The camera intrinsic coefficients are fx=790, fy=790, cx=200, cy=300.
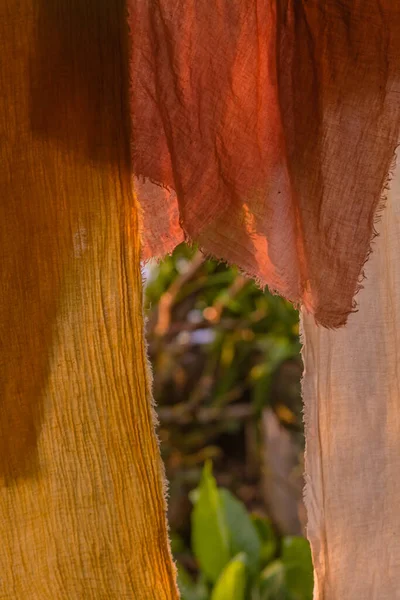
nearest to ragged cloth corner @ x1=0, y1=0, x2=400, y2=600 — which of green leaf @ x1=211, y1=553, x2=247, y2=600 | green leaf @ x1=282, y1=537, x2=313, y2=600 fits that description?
green leaf @ x1=211, y1=553, x2=247, y2=600

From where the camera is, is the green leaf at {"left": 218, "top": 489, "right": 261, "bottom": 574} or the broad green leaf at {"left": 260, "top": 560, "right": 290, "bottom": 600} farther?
the green leaf at {"left": 218, "top": 489, "right": 261, "bottom": 574}

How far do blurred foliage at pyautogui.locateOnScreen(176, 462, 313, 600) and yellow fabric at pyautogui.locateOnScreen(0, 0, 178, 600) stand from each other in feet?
2.75

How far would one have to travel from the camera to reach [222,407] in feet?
8.57

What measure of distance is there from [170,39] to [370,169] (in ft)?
0.70

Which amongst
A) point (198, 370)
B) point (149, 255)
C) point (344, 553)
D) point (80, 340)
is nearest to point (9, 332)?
point (80, 340)

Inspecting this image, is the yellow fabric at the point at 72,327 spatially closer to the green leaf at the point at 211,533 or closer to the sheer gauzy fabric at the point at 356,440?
the sheer gauzy fabric at the point at 356,440

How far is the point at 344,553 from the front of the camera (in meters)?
0.81

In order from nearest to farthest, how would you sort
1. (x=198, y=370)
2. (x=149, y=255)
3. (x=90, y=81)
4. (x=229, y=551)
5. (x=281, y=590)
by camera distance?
1. (x=90, y=81)
2. (x=149, y=255)
3. (x=281, y=590)
4. (x=229, y=551)
5. (x=198, y=370)

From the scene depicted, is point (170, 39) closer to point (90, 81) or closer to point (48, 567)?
point (90, 81)

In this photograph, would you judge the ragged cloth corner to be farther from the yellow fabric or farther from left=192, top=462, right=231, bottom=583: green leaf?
left=192, top=462, right=231, bottom=583: green leaf

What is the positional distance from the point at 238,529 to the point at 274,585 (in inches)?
6.5

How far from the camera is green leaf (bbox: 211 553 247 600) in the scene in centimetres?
146

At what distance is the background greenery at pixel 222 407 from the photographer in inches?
64.4

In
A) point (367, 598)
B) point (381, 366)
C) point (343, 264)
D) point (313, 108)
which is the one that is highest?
point (313, 108)
